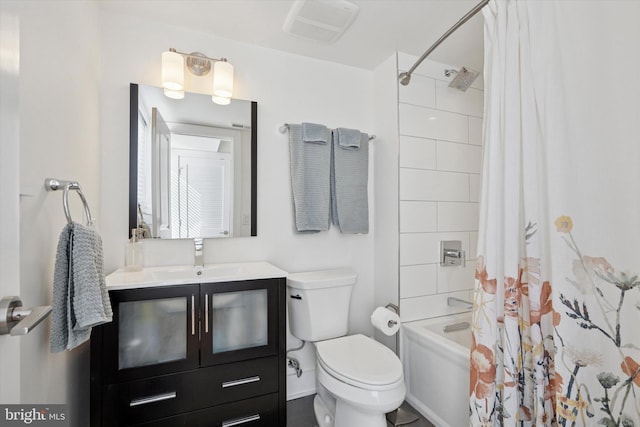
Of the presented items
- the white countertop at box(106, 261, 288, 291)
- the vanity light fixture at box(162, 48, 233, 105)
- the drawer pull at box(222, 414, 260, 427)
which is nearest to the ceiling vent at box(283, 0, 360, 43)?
the vanity light fixture at box(162, 48, 233, 105)

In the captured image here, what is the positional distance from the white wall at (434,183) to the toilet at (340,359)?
0.47 meters

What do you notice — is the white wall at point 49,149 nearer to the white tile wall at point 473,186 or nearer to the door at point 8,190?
the door at point 8,190

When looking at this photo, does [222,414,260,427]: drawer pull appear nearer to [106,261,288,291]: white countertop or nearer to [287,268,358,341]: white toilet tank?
[287,268,358,341]: white toilet tank

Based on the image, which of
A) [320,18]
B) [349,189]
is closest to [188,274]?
[349,189]

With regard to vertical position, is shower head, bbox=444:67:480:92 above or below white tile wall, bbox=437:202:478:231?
above

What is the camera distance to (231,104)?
186 centimetres

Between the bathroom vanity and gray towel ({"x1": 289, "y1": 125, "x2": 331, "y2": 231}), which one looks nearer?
the bathroom vanity

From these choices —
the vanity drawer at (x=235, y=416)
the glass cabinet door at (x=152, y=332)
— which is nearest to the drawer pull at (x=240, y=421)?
the vanity drawer at (x=235, y=416)

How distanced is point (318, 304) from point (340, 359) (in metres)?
0.34

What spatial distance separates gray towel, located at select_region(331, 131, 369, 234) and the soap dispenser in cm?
118

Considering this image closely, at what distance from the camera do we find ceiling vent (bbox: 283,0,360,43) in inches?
62.1

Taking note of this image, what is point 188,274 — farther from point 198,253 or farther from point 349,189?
point 349,189

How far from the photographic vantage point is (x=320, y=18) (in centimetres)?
168

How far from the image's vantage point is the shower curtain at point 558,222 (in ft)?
2.76
